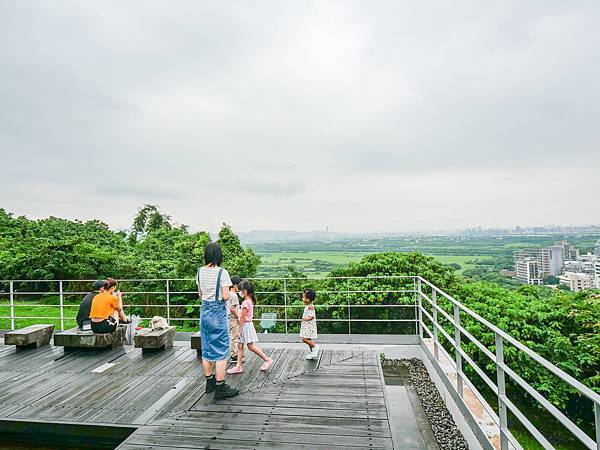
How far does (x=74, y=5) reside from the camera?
8023 millimetres

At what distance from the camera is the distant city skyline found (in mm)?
8758

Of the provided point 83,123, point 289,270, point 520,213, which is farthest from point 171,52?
point 520,213

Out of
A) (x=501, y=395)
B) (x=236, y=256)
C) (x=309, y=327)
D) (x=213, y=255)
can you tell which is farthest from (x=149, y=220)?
(x=501, y=395)

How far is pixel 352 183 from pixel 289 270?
337 inches

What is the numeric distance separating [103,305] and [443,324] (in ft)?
19.8

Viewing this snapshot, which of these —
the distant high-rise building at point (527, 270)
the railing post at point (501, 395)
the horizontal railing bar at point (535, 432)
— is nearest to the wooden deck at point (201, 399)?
the railing post at point (501, 395)

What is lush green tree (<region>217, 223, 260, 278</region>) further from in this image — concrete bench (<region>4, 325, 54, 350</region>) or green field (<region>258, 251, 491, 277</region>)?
concrete bench (<region>4, 325, 54, 350</region>)

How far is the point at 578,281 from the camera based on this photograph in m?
8.58

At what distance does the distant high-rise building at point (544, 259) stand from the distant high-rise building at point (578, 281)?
1.08 meters

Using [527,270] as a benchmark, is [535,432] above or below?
above

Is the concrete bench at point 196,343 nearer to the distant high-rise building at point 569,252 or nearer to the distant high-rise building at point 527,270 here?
the distant high-rise building at point 527,270

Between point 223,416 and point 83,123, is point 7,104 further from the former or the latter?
point 223,416

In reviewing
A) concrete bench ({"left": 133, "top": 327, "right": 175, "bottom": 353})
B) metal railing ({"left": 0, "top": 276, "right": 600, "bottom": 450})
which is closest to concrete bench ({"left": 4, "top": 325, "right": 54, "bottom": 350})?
metal railing ({"left": 0, "top": 276, "right": 600, "bottom": 450})

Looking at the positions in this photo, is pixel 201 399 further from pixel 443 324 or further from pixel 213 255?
pixel 443 324
